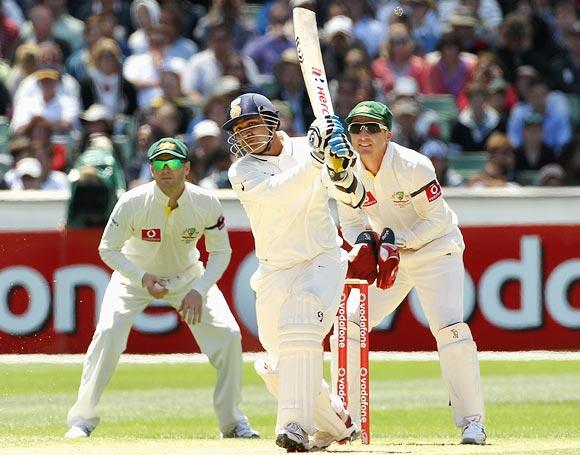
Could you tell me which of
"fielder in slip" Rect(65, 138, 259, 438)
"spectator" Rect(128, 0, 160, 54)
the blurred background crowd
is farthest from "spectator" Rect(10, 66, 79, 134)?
"fielder in slip" Rect(65, 138, 259, 438)

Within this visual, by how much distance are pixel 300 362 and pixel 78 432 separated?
7.53ft

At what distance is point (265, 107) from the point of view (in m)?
8.52

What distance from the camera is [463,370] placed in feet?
30.5

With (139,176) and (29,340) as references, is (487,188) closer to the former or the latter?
(139,176)

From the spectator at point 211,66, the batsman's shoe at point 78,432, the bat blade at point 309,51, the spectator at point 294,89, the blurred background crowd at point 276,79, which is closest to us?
the bat blade at point 309,51

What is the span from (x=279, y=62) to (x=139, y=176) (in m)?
2.21

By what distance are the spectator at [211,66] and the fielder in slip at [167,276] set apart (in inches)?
259

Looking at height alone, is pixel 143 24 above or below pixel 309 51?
above

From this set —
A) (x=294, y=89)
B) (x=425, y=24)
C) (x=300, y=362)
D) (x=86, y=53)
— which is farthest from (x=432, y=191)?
(x=425, y=24)

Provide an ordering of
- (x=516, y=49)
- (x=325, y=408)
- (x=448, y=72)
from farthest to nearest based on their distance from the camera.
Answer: (x=516, y=49) → (x=448, y=72) → (x=325, y=408)

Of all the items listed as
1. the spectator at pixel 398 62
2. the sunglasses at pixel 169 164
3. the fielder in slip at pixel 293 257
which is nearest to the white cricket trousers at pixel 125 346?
the sunglasses at pixel 169 164

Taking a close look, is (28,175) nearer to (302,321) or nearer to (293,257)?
(293,257)

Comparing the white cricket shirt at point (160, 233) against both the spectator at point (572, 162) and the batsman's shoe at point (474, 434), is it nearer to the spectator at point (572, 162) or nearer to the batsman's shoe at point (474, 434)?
the batsman's shoe at point (474, 434)

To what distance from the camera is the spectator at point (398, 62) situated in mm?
17234
